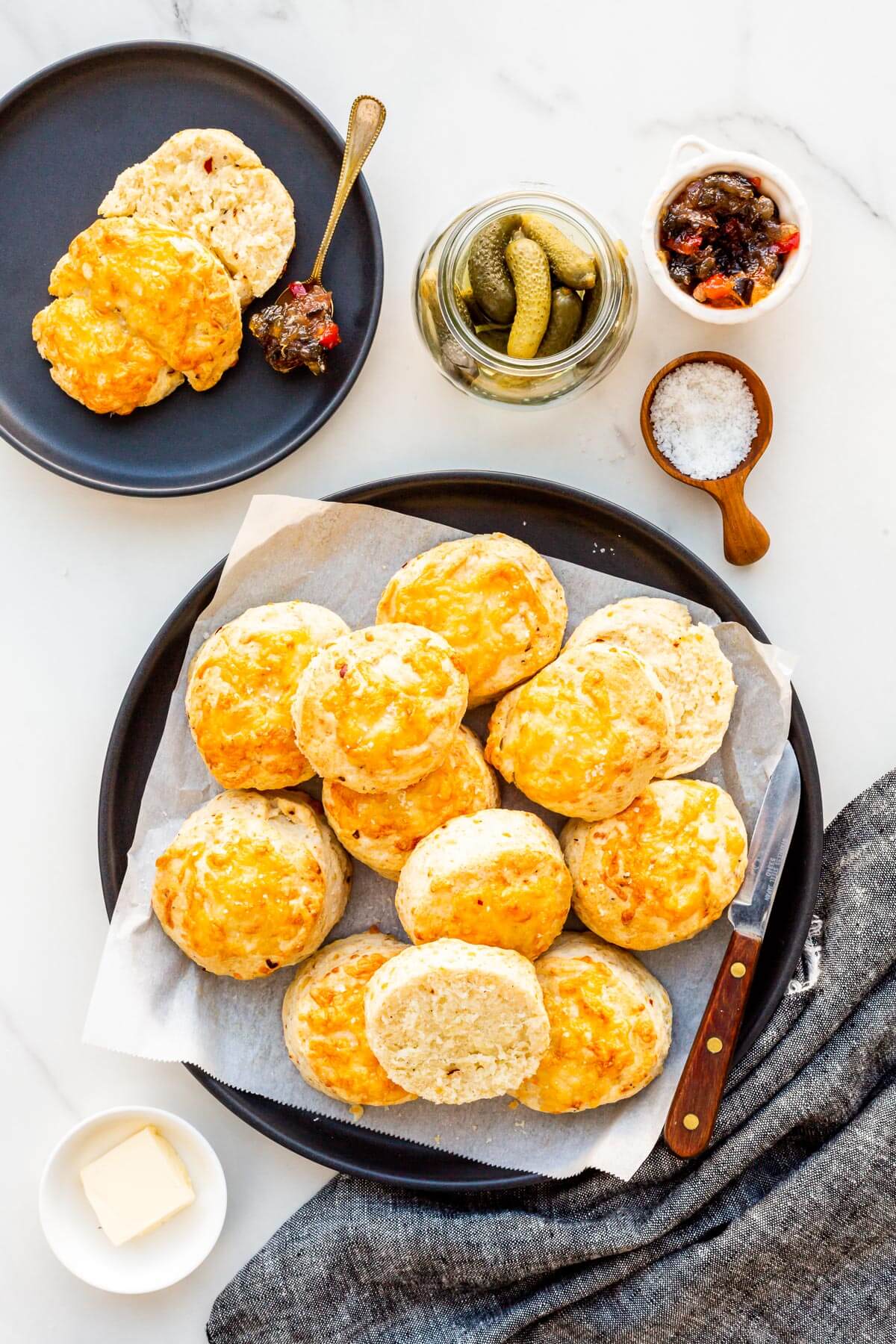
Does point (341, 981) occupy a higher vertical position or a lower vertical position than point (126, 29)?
lower

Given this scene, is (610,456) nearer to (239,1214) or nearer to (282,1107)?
(282,1107)

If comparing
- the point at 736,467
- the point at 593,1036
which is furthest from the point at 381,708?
the point at 736,467

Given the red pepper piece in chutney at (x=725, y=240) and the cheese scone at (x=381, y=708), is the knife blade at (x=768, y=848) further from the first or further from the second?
the red pepper piece in chutney at (x=725, y=240)

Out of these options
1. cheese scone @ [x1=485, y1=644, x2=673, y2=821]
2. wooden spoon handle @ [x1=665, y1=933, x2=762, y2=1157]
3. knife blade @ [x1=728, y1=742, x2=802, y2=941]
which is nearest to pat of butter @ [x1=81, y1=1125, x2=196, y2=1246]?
wooden spoon handle @ [x1=665, y1=933, x2=762, y2=1157]

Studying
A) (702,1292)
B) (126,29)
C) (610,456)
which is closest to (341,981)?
(702,1292)

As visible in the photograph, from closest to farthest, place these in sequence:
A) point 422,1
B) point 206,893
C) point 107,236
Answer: point 206,893, point 107,236, point 422,1

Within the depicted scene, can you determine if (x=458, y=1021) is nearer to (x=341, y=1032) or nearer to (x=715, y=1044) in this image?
(x=341, y=1032)

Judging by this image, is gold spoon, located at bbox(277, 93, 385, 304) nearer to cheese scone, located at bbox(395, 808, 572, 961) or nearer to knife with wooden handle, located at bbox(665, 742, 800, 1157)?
cheese scone, located at bbox(395, 808, 572, 961)
